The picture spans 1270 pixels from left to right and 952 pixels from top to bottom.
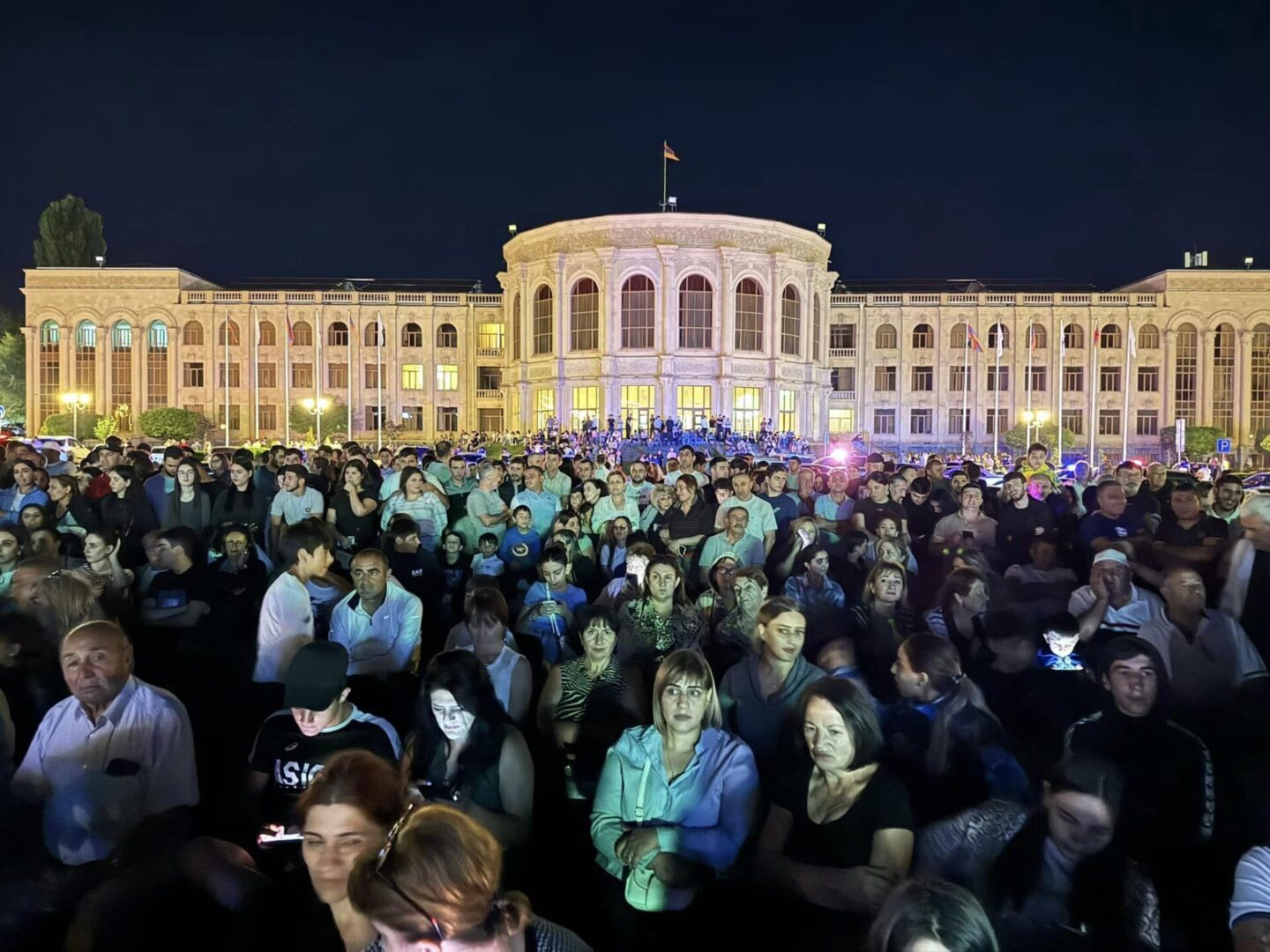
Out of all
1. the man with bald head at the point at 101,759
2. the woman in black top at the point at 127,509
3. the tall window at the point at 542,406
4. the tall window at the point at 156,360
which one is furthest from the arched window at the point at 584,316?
the man with bald head at the point at 101,759

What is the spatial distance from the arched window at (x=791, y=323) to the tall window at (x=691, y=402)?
216 inches

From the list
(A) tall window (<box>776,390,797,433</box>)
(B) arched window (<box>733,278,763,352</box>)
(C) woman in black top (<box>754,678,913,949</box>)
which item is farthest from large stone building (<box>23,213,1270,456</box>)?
(C) woman in black top (<box>754,678,913,949</box>)

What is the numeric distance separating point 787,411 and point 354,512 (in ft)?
141

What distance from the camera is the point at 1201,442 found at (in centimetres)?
5494

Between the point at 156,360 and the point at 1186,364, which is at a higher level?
the point at 156,360

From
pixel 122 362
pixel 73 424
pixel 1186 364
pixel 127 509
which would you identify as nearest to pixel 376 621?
pixel 127 509

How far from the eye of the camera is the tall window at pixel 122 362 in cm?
5972

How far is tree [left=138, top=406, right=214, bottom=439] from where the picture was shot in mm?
54969

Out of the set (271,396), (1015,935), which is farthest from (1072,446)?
(1015,935)

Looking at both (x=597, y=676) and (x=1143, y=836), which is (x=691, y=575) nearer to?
(x=597, y=676)

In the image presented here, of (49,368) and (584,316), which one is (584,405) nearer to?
(584,316)

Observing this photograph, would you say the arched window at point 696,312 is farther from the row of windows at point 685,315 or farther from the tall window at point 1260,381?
the tall window at point 1260,381

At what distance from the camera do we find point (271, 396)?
6103 centimetres

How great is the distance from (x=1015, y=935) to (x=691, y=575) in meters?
5.10
